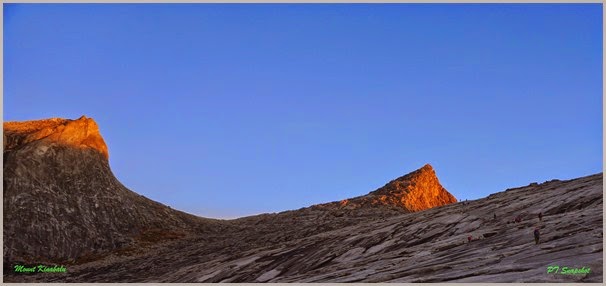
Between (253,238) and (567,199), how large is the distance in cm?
2447

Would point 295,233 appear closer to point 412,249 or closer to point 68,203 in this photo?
point 412,249

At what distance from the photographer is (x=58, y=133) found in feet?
Answer: 208

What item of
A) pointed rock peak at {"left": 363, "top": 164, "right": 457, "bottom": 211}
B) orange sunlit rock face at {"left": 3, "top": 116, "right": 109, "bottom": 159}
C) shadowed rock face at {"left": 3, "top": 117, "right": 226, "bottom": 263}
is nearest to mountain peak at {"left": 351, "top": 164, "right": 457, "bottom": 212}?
pointed rock peak at {"left": 363, "top": 164, "right": 457, "bottom": 211}

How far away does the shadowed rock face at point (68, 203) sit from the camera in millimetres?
53719

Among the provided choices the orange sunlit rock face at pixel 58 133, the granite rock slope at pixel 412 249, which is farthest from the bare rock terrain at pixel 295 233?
the orange sunlit rock face at pixel 58 133

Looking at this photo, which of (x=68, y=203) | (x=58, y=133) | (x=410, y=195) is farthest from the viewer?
(x=410, y=195)

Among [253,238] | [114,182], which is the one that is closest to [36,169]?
[114,182]

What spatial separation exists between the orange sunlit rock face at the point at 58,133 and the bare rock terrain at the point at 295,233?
0.26 metres

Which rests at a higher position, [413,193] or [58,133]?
[58,133]

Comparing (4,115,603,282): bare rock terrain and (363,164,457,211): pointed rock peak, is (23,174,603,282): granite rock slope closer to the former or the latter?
(4,115,603,282): bare rock terrain

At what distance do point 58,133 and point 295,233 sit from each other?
84.2 ft

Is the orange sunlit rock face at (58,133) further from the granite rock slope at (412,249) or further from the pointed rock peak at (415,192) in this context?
the pointed rock peak at (415,192)

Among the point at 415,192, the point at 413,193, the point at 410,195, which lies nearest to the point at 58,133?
the point at 410,195

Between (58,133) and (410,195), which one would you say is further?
(410,195)
